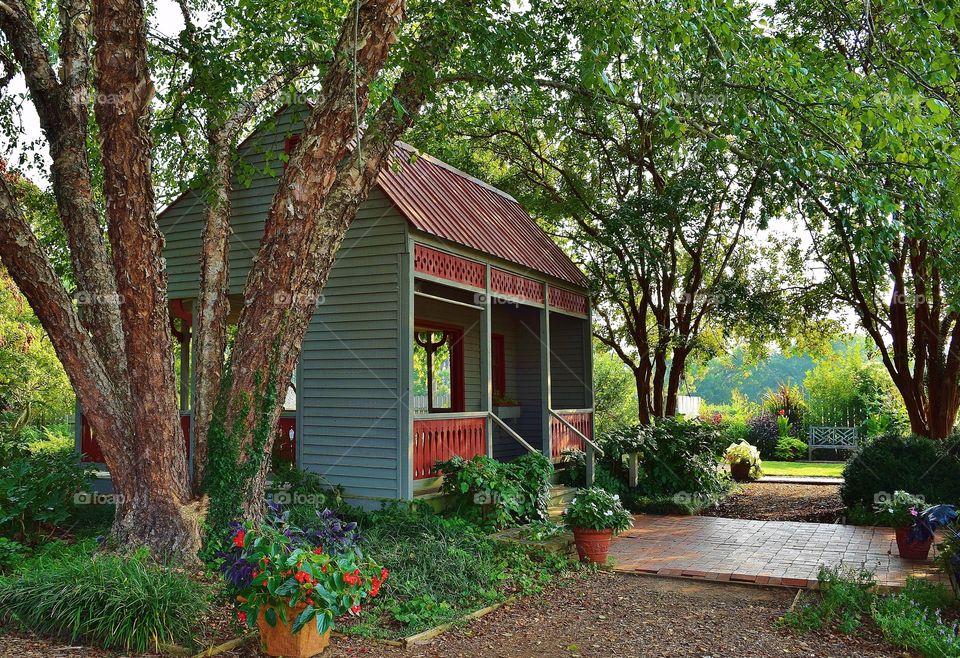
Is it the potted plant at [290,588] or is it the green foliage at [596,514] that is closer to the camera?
the potted plant at [290,588]

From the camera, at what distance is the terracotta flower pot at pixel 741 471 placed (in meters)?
17.3

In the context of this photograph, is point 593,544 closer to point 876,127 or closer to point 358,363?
point 358,363

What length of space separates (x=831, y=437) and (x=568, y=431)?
1298 cm

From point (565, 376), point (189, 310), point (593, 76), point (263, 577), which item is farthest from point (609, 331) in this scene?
point (263, 577)

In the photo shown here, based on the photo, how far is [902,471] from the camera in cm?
1108

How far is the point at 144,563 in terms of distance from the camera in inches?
238

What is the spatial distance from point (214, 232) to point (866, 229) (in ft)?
23.1

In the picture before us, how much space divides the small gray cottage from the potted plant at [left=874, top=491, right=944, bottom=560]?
4.74 meters

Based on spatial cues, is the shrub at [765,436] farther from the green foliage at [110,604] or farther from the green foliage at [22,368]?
the green foliage at [110,604]

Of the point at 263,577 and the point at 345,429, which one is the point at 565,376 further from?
the point at 263,577

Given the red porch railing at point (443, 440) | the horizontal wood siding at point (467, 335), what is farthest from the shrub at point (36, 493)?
the horizontal wood siding at point (467, 335)

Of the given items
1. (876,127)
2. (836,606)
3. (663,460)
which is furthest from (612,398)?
(836,606)

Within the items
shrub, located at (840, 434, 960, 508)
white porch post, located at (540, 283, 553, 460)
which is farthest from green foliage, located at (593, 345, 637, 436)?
shrub, located at (840, 434, 960, 508)

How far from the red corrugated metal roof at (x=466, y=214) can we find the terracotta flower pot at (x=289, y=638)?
15.5ft
